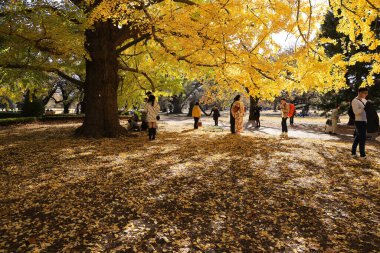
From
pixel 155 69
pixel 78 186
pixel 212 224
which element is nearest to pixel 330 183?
pixel 212 224

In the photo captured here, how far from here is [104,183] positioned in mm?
5145

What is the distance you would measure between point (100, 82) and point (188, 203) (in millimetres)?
8341

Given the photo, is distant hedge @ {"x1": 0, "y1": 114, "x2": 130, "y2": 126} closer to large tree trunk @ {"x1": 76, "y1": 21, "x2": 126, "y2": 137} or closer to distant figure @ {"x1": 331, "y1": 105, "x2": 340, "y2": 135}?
large tree trunk @ {"x1": 76, "y1": 21, "x2": 126, "y2": 137}

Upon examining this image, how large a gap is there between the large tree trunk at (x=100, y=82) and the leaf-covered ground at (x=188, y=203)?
3.85 meters

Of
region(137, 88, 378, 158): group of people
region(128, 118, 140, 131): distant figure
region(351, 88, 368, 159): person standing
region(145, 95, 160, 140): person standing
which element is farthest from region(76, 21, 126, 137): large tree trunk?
region(351, 88, 368, 159): person standing

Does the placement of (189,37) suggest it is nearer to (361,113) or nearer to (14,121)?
(361,113)

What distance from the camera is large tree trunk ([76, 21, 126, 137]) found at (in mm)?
11062

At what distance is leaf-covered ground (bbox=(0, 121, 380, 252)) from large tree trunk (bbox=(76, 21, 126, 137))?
3850mm

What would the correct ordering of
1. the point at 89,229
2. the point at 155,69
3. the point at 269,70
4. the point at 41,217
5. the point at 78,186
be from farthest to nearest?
the point at 155,69 < the point at 269,70 < the point at 78,186 < the point at 41,217 < the point at 89,229

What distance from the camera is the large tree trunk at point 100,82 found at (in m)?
11.1

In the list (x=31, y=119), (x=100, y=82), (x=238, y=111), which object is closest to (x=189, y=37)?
(x=100, y=82)

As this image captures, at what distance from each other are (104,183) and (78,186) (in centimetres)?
45

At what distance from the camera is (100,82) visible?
11117mm

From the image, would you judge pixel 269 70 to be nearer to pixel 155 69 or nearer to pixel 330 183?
pixel 330 183
